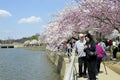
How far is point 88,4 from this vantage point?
22234mm

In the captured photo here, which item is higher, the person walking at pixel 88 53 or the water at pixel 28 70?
the person walking at pixel 88 53

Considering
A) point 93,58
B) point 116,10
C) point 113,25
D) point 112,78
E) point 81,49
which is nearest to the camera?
point 93,58

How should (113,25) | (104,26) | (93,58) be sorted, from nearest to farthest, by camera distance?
(93,58) < (113,25) < (104,26)

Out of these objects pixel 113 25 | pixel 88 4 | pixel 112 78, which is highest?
pixel 88 4

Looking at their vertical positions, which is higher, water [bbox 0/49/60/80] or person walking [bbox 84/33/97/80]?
person walking [bbox 84/33/97/80]

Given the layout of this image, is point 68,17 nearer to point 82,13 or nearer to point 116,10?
point 82,13

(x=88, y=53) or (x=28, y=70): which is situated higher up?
(x=88, y=53)

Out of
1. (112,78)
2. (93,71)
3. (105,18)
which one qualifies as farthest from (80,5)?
(93,71)

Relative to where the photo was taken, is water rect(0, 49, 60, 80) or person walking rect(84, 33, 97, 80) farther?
water rect(0, 49, 60, 80)

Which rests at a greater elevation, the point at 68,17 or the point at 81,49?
the point at 68,17

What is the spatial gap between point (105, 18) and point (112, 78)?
395 inches

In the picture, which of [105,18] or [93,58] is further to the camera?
[105,18]

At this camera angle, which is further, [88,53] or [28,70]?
[28,70]

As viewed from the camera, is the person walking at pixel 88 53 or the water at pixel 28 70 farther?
the water at pixel 28 70
